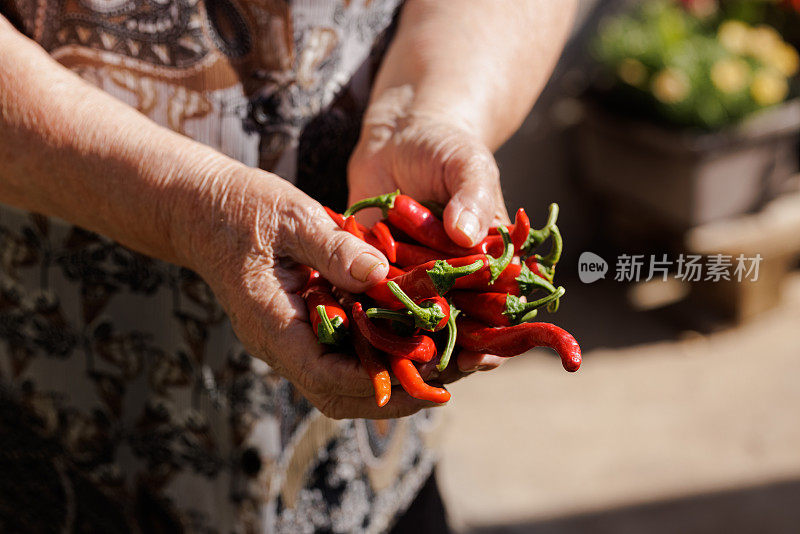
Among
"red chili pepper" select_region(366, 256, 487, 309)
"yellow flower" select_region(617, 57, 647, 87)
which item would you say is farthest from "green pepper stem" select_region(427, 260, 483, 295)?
"yellow flower" select_region(617, 57, 647, 87)

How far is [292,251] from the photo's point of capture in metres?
1.28

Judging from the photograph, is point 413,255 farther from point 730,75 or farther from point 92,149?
point 730,75

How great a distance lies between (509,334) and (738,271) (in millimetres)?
3311

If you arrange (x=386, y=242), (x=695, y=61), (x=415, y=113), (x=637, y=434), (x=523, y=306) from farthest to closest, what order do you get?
(x=695, y=61) < (x=637, y=434) < (x=415, y=113) < (x=386, y=242) < (x=523, y=306)

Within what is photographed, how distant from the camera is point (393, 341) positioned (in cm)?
122

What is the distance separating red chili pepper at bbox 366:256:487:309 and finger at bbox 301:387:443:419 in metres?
0.15

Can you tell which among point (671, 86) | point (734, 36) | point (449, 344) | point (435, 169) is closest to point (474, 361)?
point (449, 344)

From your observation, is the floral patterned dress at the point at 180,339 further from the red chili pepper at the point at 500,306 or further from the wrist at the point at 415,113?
the red chili pepper at the point at 500,306

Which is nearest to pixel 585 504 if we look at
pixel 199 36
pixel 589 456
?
pixel 589 456

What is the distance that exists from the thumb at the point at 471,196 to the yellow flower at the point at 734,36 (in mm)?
3286

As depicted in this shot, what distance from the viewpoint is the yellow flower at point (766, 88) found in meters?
3.93

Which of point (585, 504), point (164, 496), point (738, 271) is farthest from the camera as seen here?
point (738, 271)

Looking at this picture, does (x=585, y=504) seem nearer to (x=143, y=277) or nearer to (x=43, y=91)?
(x=143, y=277)

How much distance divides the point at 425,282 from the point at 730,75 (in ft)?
10.8
